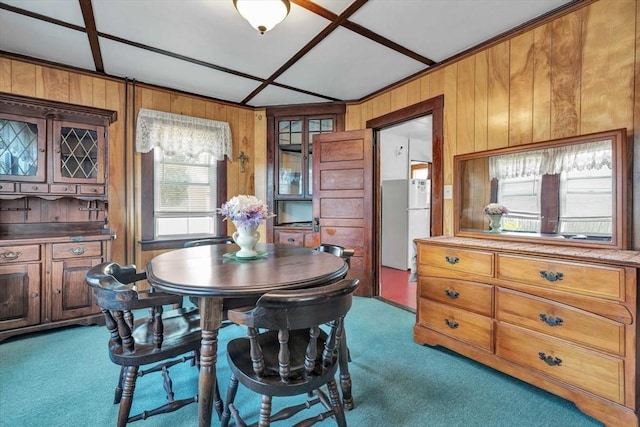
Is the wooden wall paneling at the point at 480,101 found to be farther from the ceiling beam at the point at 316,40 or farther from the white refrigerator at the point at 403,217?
the white refrigerator at the point at 403,217

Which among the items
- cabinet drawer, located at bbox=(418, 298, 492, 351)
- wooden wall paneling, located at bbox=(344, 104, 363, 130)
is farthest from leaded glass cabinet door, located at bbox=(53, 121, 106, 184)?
cabinet drawer, located at bbox=(418, 298, 492, 351)

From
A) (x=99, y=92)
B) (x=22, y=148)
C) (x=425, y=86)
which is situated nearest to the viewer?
(x=22, y=148)

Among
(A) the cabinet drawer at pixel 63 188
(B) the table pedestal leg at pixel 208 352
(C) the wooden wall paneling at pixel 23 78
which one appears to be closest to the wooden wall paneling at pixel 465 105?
(B) the table pedestal leg at pixel 208 352

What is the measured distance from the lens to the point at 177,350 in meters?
1.47

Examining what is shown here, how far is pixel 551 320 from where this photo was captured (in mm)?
1771

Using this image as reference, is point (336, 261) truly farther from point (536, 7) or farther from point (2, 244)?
point (2, 244)

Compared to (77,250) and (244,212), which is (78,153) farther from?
(244,212)

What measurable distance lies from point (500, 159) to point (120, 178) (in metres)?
3.93

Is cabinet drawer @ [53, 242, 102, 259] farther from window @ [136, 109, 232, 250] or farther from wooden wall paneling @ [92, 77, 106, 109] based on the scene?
wooden wall paneling @ [92, 77, 106, 109]

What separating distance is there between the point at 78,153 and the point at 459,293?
3.77m

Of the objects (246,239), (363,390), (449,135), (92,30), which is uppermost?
(92,30)

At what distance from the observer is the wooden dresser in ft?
5.00

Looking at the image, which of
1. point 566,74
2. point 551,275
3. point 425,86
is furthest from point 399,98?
point 551,275

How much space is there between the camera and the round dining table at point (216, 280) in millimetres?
1289
